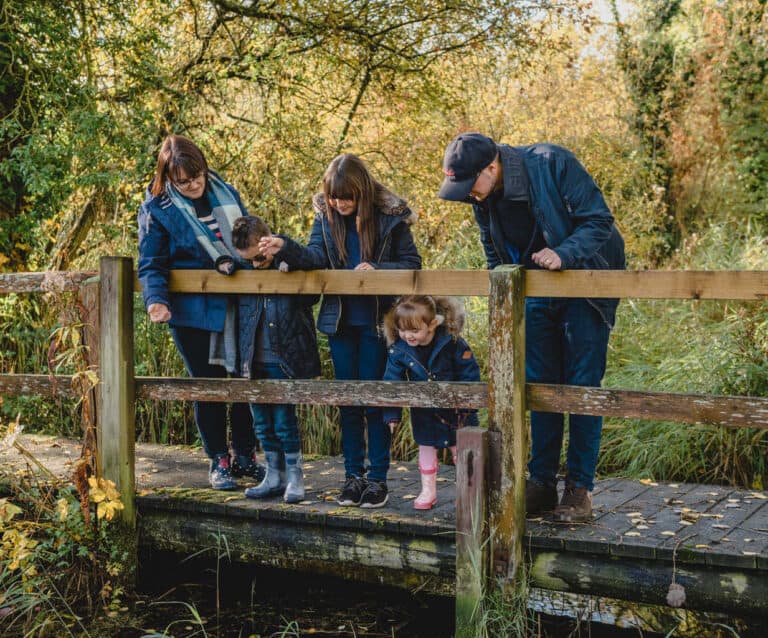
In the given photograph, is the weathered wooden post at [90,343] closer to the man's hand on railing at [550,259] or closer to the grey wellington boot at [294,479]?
the grey wellington boot at [294,479]

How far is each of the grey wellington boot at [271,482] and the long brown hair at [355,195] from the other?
3.61ft

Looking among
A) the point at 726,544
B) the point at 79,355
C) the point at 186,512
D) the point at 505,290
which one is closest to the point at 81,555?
the point at 186,512

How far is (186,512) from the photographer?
15.6 feet

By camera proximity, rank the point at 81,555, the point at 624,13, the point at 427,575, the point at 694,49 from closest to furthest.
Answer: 1. the point at 427,575
2. the point at 81,555
3. the point at 694,49
4. the point at 624,13

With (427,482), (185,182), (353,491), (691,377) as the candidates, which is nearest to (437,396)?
(427,482)

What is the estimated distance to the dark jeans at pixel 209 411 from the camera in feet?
15.7

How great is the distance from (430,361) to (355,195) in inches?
33.2

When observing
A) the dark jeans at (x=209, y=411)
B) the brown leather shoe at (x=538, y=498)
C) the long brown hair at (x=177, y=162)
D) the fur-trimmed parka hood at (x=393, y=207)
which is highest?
the long brown hair at (x=177, y=162)

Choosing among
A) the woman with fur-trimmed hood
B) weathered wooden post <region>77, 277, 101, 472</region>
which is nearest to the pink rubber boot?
the woman with fur-trimmed hood

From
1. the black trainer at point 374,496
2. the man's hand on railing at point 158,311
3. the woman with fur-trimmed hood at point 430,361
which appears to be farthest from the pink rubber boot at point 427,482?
the man's hand on railing at point 158,311

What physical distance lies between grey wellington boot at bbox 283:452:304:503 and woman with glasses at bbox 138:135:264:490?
0.52 m

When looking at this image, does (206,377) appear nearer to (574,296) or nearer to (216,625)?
(216,625)

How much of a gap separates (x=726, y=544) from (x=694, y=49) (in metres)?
13.5

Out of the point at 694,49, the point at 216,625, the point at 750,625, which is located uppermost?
the point at 694,49
